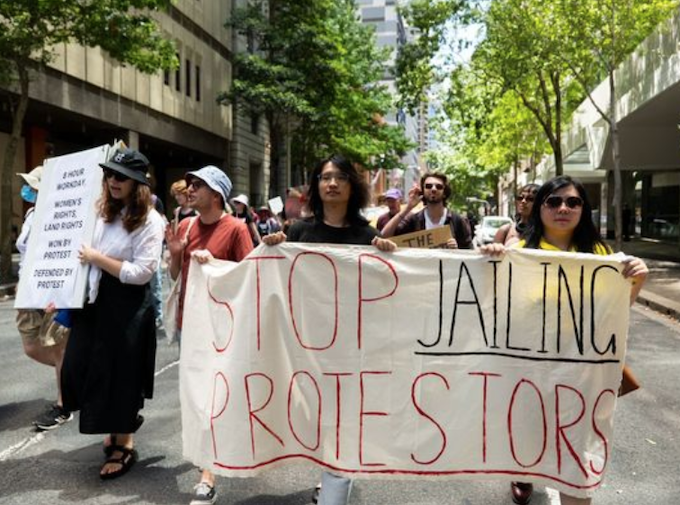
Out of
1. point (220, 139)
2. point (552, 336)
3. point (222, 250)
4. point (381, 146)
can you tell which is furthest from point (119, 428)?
point (381, 146)

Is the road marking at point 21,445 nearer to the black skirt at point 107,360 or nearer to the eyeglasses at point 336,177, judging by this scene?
the black skirt at point 107,360

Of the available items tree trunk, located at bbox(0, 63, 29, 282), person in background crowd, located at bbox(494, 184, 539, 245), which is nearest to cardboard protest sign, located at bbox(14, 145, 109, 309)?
person in background crowd, located at bbox(494, 184, 539, 245)

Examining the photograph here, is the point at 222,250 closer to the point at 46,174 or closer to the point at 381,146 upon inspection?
the point at 46,174

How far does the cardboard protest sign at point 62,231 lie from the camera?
3781 millimetres

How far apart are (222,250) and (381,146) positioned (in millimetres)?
34357

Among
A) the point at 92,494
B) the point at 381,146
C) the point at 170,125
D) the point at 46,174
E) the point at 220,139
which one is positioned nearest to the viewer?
the point at 92,494

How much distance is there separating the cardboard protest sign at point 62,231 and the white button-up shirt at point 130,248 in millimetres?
83

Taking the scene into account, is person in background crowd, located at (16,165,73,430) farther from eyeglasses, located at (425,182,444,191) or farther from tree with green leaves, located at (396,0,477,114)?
tree with green leaves, located at (396,0,477,114)

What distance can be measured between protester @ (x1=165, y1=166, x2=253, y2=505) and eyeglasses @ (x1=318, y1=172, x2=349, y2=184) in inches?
27.8

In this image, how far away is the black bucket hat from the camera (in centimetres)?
380

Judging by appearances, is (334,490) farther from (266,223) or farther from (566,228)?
(266,223)

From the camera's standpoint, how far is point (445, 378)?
10.2 feet

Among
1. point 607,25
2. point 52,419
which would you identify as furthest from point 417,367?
point 607,25

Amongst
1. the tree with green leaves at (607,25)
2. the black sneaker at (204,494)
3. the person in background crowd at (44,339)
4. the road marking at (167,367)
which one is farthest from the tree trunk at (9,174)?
the tree with green leaves at (607,25)
